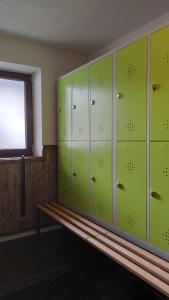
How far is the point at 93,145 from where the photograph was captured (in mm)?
2562

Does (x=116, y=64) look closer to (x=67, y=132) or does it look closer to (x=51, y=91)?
(x=67, y=132)

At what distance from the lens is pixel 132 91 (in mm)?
2006

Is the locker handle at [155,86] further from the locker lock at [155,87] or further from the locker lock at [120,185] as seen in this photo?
the locker lock at [120,185]

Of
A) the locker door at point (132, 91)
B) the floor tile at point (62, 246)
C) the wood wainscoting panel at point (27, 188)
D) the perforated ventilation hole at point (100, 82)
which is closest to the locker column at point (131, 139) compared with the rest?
the locker door at point (132, 91)

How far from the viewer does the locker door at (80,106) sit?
2658 mm

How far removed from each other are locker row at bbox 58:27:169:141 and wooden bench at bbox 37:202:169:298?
86 cm

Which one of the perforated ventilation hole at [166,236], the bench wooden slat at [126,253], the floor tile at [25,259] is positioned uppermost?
the perforated ventilation hole at [166,236]

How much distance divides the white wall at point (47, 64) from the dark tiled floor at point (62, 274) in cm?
137

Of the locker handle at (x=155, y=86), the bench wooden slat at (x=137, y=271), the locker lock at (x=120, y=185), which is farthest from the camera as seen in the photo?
the locker lock at (x=120, y=185)

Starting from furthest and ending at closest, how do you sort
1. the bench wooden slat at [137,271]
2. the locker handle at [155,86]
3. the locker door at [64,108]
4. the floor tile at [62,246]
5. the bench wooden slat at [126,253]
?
1. the locker door at [64,108]
2. the floor tile at [62,246]
3. the locker handle at [155,86]
4. the bench wooden slat at [126,253]
5. the bench wooden slat at [137,271]

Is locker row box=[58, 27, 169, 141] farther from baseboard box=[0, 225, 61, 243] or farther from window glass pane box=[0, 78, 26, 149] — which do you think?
baseboard box=[0, 225, 61, 243]

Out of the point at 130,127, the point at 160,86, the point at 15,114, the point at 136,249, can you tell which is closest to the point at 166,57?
the point at 160,86

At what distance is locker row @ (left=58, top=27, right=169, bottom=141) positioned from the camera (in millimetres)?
1754

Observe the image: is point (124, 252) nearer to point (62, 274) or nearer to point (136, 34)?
point (62, 274)
